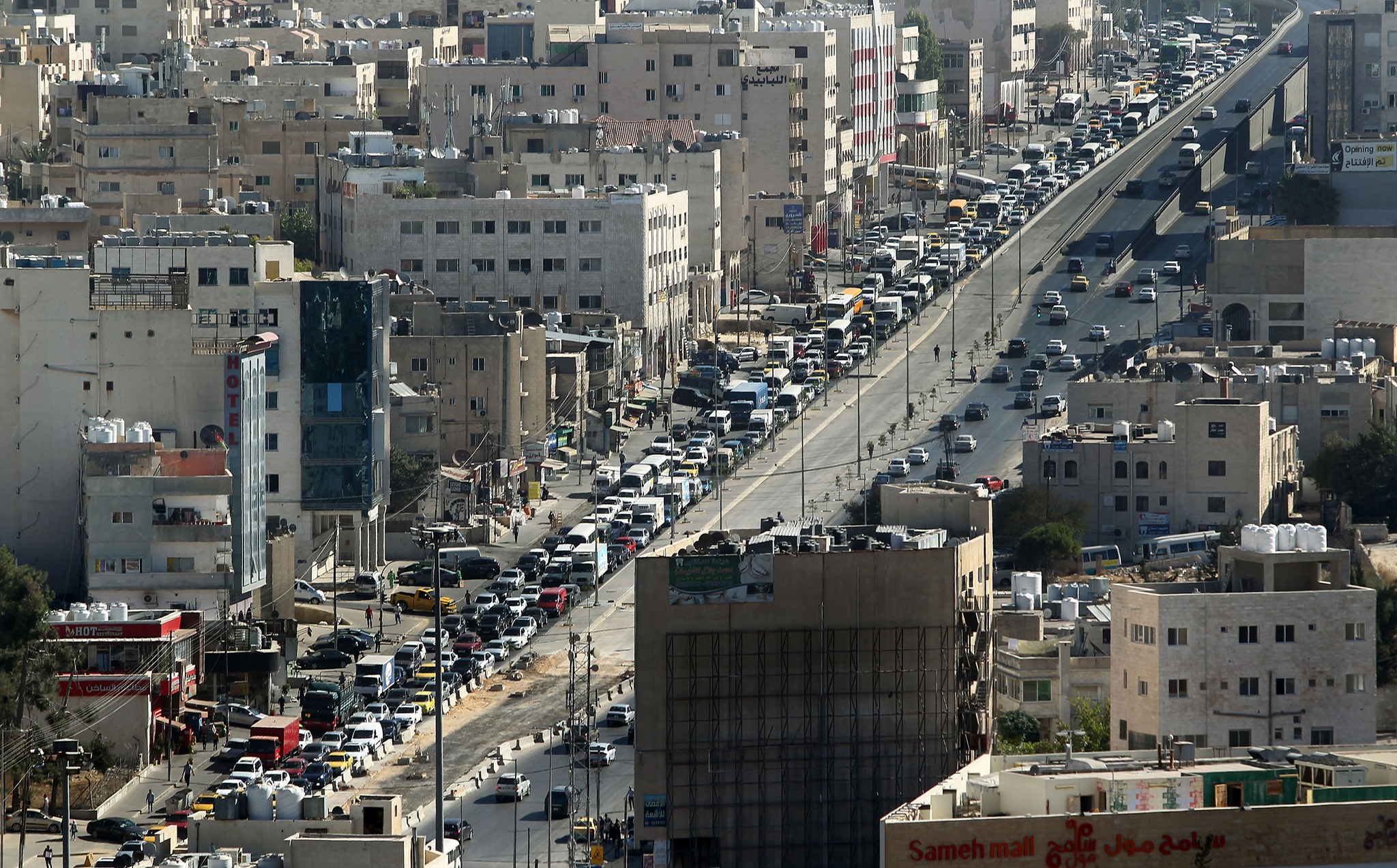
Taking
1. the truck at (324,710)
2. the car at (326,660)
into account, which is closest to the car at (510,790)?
the truck at (324,710)

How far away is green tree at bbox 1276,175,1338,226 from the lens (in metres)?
160

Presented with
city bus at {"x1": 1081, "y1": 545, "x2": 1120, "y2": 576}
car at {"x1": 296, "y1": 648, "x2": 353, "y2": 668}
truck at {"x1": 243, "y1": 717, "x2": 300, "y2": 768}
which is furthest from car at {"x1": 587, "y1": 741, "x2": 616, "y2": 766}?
city bus at {"x1": 1081, "y1": 545, "x2": 1120, "y2": 576}

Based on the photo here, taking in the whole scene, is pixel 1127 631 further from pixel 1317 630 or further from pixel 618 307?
pixel 618 307

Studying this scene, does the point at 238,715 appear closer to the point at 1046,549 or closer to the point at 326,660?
the point at 326,660

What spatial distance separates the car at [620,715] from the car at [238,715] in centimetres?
830

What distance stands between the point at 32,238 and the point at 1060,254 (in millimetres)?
49269

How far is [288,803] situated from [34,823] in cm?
2105

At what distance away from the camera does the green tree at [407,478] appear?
111250 millimetres

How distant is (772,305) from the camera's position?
147 m

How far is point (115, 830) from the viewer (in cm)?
7662

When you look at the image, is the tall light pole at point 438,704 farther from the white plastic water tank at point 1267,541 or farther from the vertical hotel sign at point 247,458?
the vertical hotel sign at point 247,458

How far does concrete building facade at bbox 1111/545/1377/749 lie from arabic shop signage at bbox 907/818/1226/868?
65.2 feet

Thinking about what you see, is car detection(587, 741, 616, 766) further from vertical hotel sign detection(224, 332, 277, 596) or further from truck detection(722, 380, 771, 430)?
truck detection(722, 380, 771, 430)

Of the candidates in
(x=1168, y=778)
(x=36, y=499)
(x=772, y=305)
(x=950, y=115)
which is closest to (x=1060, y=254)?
(x=772, y=305)
